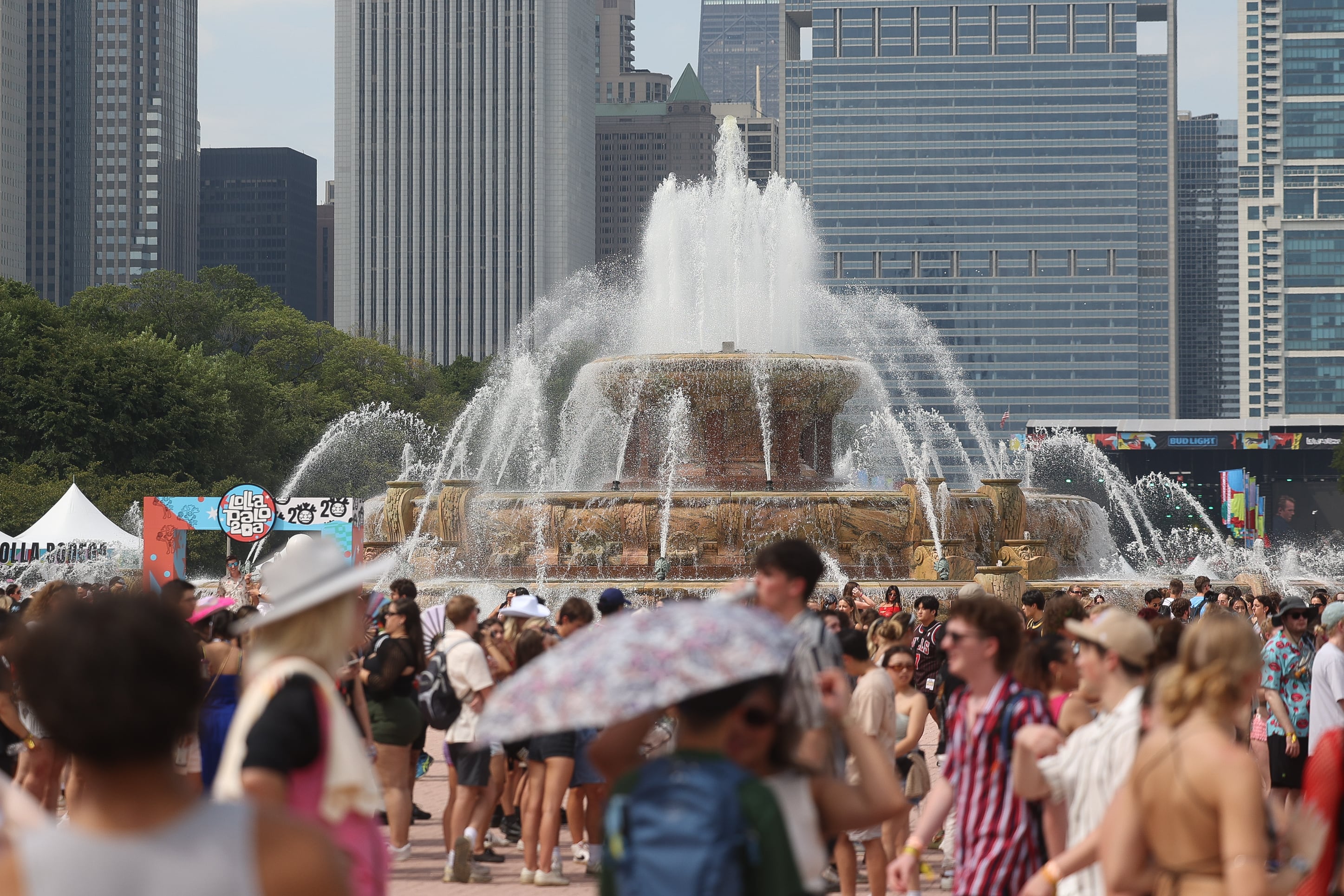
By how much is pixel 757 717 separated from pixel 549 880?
20.3 ft

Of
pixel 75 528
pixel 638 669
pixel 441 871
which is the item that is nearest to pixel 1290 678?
pixel 441 871

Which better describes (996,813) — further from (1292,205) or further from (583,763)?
(1292,205)

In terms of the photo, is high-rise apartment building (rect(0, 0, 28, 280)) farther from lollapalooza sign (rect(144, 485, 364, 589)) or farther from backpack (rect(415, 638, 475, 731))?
backpack (rect(415, 638, 475, 731))

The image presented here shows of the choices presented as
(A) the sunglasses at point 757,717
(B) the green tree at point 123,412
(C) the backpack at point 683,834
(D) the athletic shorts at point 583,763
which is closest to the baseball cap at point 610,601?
(D) the athletic shorts at point 583,763

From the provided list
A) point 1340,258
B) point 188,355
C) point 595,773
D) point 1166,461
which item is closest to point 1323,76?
point 1340,258

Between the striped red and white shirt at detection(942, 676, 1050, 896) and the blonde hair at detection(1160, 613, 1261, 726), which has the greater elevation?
the blonde hair at detection(1160, 613, 1261, 726)

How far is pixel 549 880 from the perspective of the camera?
910 cm

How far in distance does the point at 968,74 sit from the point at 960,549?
6122 inches

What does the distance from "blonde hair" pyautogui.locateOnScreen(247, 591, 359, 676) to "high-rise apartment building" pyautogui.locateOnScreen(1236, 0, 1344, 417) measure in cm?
18270

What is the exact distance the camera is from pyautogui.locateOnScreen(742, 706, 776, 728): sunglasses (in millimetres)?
3217

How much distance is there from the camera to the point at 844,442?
93.0m

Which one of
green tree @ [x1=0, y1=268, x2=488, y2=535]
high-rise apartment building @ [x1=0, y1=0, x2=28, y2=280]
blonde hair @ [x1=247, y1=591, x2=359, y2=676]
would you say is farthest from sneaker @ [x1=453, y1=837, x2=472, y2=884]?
high-rise apartment building @ [x1=0, y1=0, x2=28, y2=280]

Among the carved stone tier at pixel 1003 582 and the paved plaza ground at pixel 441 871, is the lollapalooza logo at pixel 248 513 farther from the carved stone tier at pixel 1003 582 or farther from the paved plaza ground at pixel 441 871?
the paved plaza ground at pixel 441 871

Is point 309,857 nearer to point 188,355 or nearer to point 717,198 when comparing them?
point 717,198
